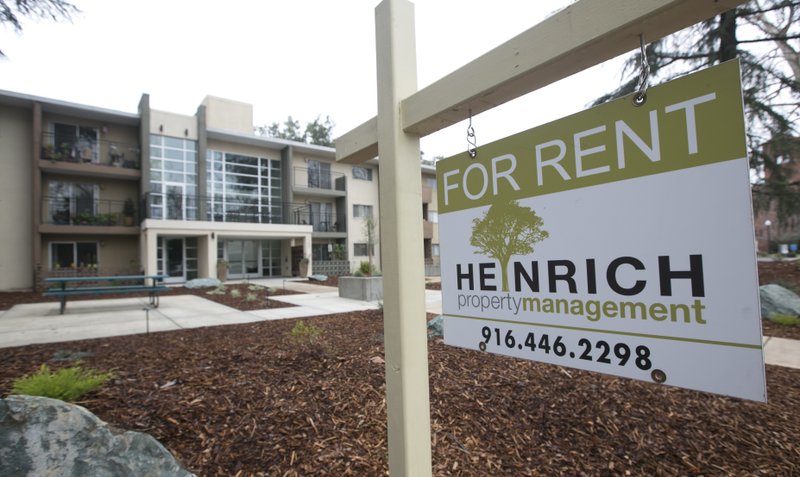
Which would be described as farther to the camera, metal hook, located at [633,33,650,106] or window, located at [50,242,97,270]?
window, located at [50,242,97,270]

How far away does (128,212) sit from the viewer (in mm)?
17688

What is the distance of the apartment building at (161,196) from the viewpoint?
1580 centimetres

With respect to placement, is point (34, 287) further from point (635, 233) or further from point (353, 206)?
point (635, 233)

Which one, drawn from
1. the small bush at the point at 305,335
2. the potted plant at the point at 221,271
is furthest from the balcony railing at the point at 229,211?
the small bush at the point at 305,335

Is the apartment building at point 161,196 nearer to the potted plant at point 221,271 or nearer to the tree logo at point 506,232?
the potted plant at point 221,271

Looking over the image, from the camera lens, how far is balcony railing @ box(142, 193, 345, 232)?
18.0 metres

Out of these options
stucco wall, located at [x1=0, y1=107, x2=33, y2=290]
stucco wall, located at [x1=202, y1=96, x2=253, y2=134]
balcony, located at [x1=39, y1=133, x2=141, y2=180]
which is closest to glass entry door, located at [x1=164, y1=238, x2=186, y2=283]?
balcony, located at [x1=39, y1=133, x2=141, y2=180]

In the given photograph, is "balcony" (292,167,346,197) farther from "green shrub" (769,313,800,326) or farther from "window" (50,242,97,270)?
"green shrub" (769,313,800,326)

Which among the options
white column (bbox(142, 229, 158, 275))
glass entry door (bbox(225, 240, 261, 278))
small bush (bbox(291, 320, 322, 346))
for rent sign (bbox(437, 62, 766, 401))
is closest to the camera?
for rent sign (bbox(437, 62, 766, 401))

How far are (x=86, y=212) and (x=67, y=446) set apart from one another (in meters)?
19.6

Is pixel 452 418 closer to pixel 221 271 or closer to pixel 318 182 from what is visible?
pixel 221 271

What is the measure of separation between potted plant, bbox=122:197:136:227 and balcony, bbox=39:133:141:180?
48.9 inches

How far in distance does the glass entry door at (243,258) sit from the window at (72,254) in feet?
A: 19.4

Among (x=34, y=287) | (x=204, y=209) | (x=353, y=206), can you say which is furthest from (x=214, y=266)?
(x=353, y=206)
